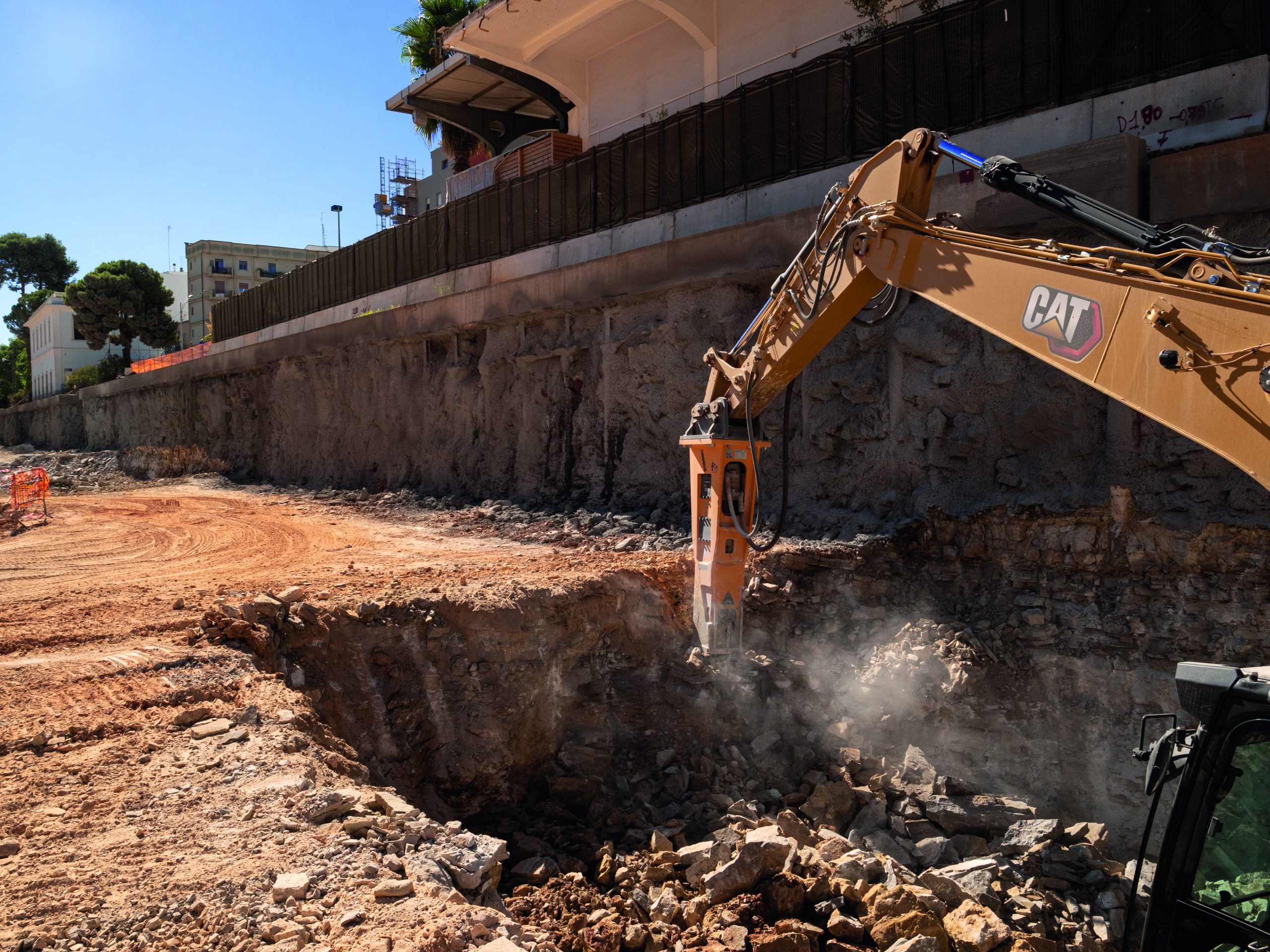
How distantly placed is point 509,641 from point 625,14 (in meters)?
13.2

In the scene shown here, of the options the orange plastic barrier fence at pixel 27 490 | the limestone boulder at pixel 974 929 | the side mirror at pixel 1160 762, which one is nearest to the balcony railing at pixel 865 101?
the side mirror at pixel 1160 762

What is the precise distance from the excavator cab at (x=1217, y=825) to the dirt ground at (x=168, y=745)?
2839mm

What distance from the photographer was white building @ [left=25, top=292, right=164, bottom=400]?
57781mm

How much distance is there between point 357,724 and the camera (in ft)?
24.0

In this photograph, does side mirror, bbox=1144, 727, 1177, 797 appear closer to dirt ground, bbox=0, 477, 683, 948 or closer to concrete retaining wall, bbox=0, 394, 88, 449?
dirt ground, bbox=0, 477, 683, 948

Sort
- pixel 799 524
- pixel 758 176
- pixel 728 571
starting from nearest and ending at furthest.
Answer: pixel 728 571 → pixel 799 524 → pixel 758 176

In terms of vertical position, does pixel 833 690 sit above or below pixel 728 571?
below

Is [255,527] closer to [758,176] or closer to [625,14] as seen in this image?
[758,176]

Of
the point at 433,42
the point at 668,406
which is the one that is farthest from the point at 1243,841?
the point at 433,42

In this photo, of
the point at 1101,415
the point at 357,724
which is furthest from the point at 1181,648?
the point at 357,724

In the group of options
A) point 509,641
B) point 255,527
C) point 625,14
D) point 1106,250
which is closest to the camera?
point 1106,250

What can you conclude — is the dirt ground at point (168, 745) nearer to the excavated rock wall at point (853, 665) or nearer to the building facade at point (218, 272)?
the excavated rock wall at point (853, 665)

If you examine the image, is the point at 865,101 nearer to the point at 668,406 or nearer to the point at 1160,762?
the point at 668,406

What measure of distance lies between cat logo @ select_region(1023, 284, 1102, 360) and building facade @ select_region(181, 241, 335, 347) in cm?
6750
